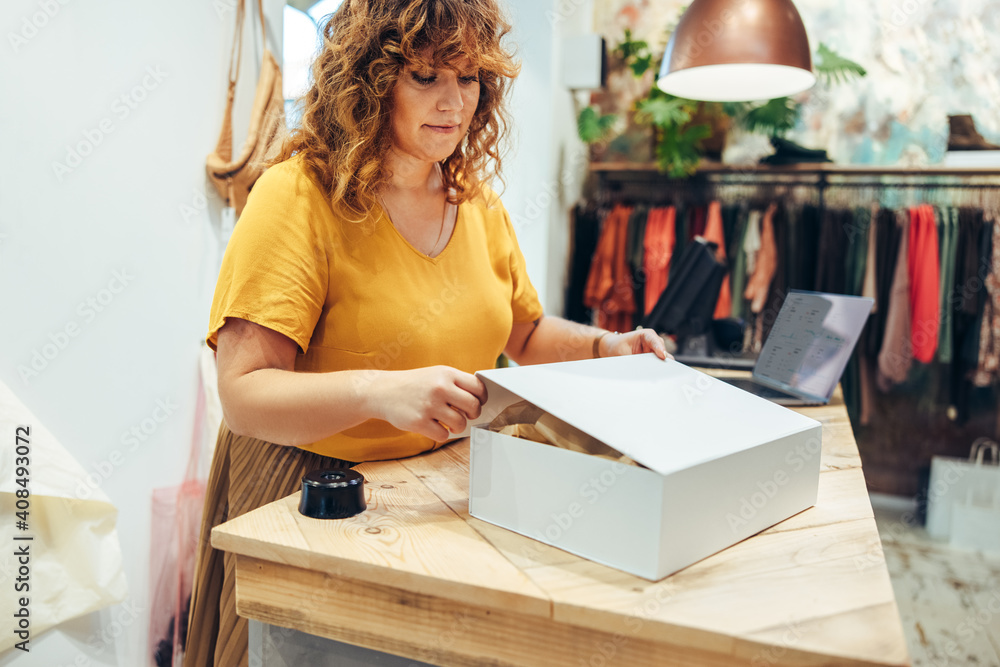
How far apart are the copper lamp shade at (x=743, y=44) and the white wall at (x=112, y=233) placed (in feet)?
4.63

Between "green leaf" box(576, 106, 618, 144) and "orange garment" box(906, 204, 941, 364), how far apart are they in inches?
65.1

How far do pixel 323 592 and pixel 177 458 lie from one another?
1581mm

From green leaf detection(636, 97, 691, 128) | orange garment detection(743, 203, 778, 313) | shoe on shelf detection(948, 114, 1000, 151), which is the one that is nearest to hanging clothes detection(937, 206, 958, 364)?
shoe on shelf detection(948, 114, 1000, 151)

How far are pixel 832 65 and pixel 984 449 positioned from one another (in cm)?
230

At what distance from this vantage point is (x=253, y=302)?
961 millimetres

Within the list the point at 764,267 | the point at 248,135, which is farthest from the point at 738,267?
the point at 248,135

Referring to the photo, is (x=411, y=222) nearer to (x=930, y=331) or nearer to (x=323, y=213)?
(x=323, y=213)

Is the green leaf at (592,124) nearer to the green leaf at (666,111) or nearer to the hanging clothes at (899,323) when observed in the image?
the green leaf at (666,111)

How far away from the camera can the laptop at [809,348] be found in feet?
5.41

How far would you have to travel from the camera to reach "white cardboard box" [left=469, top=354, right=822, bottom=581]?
→ 69 centimetres

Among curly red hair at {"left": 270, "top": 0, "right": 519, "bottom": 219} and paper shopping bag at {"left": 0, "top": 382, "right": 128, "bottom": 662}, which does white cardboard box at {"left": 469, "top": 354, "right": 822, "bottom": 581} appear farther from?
paper shopping bag at {"left": 0, "top": 382, "right": 128, "bottom": 662}

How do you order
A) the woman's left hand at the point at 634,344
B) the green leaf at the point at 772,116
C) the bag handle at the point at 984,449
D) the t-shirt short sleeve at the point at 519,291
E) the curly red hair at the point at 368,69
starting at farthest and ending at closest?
the bag handle at the point at 984,449 → the green leaf at the point at 772,116 → the t-shirt short sleeve at the point at 519,291 → the woman's left hand at the point at 634,344 → the curly red hair at the point at 368,69

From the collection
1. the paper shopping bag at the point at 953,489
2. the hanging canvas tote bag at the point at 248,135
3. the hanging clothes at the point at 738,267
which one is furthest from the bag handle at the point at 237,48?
the paper shopping bag at the point at 953,489

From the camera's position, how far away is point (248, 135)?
7.30ft
